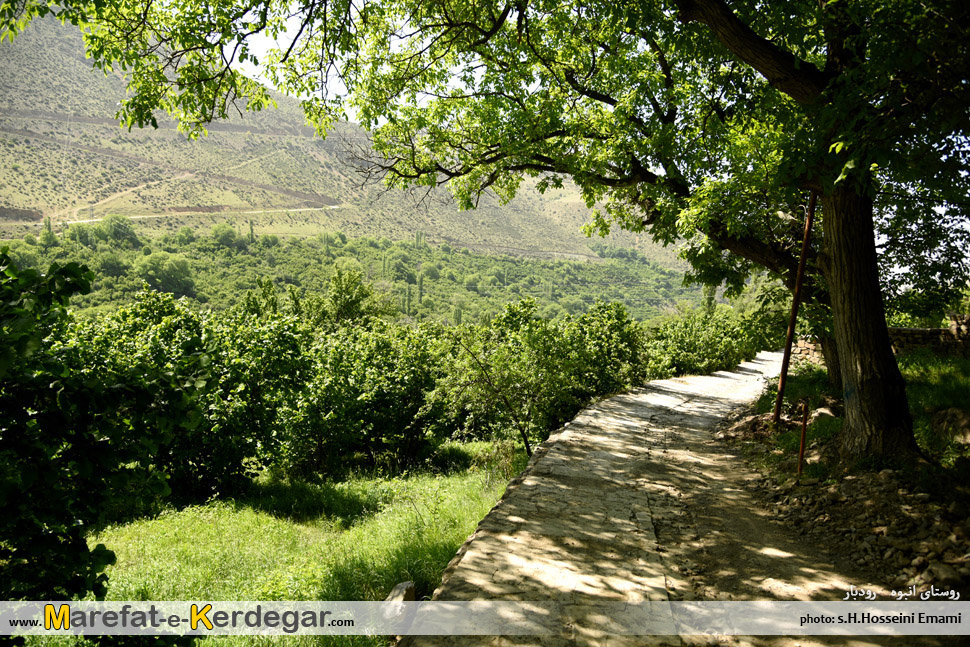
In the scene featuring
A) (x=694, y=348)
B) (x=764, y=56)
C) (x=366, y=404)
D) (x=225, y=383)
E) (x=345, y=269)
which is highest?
(x=345, y=269)

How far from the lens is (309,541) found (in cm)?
668

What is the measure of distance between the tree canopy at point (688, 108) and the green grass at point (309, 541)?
4.56 meters

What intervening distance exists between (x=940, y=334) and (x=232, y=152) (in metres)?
151

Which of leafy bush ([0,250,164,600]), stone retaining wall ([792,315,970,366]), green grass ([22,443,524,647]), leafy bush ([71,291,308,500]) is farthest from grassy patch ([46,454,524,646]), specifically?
stone retaining wall ([792,315,970,366])

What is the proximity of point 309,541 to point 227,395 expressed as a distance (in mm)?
4290

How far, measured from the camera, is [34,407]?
2.05 metres

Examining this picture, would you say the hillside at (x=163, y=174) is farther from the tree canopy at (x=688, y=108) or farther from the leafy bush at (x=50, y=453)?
the leafy bush at (x=50, y=453)

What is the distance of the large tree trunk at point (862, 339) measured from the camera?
4.97m

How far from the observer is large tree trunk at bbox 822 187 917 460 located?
16.3 ft

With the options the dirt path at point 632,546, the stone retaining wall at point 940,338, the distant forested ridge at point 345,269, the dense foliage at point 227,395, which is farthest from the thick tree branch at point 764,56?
the distant forested ridge at point 345,269

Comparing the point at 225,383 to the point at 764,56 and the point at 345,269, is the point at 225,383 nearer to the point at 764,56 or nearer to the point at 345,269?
the point at 764,56

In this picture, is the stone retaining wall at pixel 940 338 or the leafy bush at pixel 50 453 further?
the stone retaining wall at pixel 940 338

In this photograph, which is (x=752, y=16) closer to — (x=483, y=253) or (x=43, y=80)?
(x=483, y=253)

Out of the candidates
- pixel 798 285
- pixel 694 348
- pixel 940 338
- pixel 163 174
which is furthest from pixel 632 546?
pixel 163 174
